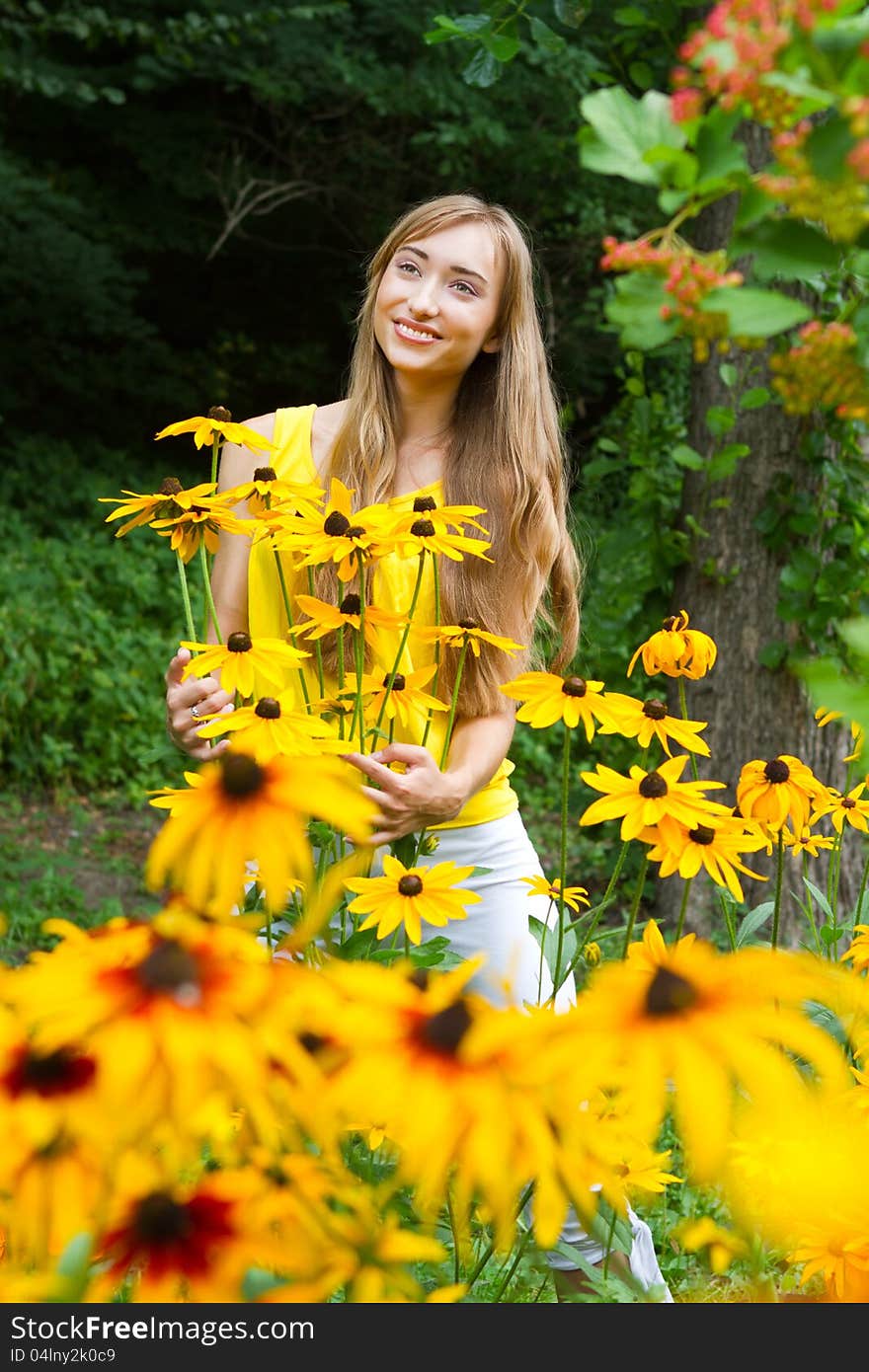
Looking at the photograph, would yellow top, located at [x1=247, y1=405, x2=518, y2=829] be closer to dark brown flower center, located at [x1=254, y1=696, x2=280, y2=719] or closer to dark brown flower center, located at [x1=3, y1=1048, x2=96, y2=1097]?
dark brown flower center, located at [x1=254, y1=696, x2=280, y2=719]

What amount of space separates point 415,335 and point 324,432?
250mm

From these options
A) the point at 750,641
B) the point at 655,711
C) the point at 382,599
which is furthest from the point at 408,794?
the point at 750,641

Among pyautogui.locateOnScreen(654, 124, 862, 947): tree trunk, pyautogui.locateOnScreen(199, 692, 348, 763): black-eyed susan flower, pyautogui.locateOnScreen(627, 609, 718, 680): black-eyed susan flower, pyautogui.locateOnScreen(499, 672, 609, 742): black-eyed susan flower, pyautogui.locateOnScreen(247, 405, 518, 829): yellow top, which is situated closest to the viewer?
pyautogui.locateOnScreen(199, 692, 348, 763): black-eyed susan flower

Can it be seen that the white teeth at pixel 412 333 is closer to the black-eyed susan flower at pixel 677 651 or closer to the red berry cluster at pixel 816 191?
the black-eyed susan flower at pixel 677 651

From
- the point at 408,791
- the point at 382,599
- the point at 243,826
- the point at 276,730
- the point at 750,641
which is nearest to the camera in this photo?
the point at 243,826

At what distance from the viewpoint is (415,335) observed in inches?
71.8

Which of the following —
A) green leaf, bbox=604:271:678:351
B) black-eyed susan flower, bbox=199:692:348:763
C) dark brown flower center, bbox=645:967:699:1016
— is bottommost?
black-eyed susan flower, bbox=199:692:348:763

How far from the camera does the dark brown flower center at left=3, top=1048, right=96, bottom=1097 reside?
21.5 inches

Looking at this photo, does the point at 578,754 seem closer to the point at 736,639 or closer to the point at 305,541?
the point at 736,639

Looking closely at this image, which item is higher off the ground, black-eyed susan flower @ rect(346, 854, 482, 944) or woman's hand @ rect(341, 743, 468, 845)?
black-eyed susan flower @ rect(346, 854, 482, 944)

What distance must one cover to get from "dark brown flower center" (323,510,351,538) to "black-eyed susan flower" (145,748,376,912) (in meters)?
0.50

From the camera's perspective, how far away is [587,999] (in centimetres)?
58

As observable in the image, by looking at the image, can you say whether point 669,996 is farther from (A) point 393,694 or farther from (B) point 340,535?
(A) point 393,694

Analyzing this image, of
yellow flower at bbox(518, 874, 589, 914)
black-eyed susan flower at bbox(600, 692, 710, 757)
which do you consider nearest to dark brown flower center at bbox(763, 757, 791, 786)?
black-eyed susan flower at bbox(600, 692, 710, 757)
